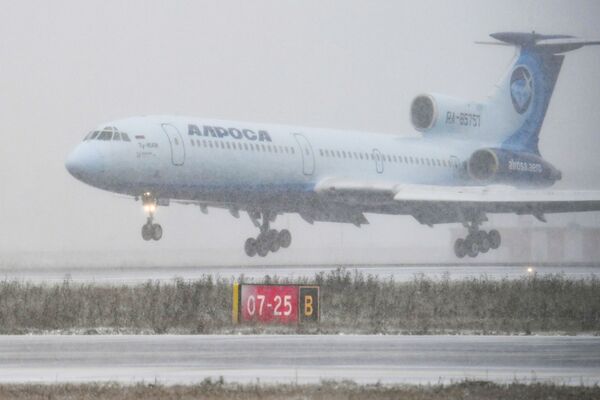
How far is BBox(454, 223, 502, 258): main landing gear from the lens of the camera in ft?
213

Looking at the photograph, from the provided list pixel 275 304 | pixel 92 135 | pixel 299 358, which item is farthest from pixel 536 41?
pixel 299 358

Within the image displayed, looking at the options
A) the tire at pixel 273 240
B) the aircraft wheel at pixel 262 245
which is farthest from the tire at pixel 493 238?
the aircraft wheel at pixel 262 245

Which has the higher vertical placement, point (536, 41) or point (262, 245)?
point (536, 41)

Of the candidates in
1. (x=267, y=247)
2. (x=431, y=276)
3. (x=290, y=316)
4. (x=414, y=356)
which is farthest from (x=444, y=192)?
(x=414, y=356)

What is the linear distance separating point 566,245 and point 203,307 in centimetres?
4463

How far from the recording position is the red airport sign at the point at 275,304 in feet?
108

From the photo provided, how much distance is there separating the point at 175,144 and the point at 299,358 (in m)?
30.8

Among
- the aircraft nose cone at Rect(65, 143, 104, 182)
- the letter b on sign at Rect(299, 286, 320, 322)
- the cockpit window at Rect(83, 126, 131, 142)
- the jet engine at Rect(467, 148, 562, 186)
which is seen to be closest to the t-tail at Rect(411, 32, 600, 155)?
the jet engine at Rect(467, 148, 562, 186)

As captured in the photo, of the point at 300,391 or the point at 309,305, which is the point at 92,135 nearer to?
the point at 309,305

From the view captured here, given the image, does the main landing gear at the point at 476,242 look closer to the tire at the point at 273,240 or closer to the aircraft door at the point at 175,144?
the tire at the point at 273,240

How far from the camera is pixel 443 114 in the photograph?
70.1m

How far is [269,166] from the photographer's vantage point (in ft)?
196

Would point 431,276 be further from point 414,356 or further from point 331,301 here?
point 414,356

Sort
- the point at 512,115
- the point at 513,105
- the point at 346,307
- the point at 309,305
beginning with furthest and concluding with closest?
the point at 513,105 → the point at 512,115 → the point at 346,307 → the point at 309,305
